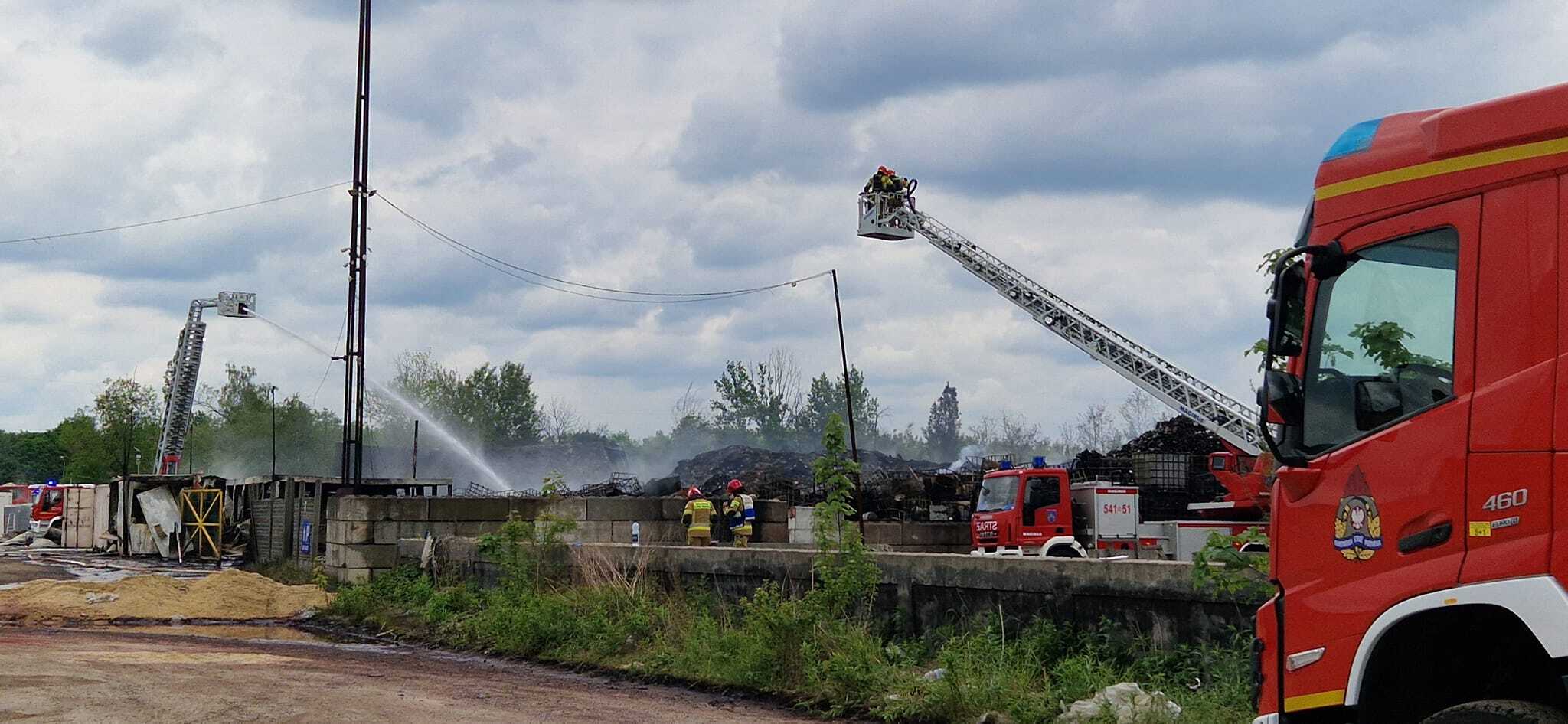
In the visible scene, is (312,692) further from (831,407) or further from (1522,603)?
(831,407)

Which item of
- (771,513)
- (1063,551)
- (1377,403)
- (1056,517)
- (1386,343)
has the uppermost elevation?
(1386,343)

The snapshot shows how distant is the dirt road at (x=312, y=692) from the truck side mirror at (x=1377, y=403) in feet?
20.9

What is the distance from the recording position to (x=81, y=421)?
85688mm

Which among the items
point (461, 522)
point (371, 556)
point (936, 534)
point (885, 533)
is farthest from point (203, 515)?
point (936, 534)

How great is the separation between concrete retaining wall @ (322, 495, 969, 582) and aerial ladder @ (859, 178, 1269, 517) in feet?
21.8

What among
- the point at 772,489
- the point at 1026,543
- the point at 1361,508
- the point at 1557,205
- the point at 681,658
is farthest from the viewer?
the point at 772,489

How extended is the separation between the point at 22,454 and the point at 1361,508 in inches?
5046

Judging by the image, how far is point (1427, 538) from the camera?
5121 mm

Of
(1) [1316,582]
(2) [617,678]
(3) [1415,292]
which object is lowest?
(2) [617,678]

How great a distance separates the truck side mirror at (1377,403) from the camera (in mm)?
5410

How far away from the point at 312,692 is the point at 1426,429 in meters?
9.69

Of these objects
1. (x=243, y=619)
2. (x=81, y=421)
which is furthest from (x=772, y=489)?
(x=81, y=421)

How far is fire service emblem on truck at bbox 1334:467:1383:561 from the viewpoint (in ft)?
17.5

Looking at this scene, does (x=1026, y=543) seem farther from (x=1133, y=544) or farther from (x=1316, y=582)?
(x=1316, y=582)
